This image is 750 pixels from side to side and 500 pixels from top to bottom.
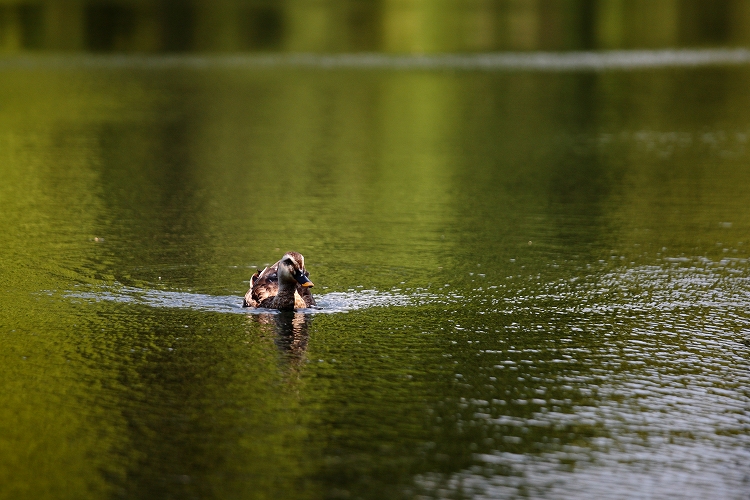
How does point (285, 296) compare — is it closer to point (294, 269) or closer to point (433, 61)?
point (294, 269)

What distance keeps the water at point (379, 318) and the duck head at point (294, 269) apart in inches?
17.0

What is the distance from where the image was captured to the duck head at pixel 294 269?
525 inches

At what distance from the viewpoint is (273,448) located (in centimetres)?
953

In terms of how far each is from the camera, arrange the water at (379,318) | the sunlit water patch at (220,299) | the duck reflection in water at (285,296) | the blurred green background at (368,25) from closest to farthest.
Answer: the water at (379,318) → the duck reflection in water at (285,296) → the sunlit water patch at (220,299) → the blurred green background at (368,25)

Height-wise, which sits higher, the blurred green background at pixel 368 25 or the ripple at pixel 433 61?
the blurred green background at pixel 368 25

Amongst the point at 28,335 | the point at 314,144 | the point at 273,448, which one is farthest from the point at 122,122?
the point at 273,448

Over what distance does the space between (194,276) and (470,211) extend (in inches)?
257

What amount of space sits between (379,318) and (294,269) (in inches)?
41.3

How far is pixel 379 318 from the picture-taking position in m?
13.4

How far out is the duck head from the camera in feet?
43.7

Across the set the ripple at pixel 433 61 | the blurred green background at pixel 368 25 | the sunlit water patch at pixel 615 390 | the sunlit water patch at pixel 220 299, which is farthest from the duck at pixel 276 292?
the blurred green background at pixel 368 25

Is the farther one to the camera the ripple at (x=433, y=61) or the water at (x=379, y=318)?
the ripple at (x=433, y=61)

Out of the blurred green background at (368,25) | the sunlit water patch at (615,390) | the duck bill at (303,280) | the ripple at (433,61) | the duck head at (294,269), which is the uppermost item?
the blurred green background at (368,25)

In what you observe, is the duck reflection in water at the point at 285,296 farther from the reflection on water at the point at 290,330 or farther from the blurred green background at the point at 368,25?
the blurred green background at the point at 368,25
